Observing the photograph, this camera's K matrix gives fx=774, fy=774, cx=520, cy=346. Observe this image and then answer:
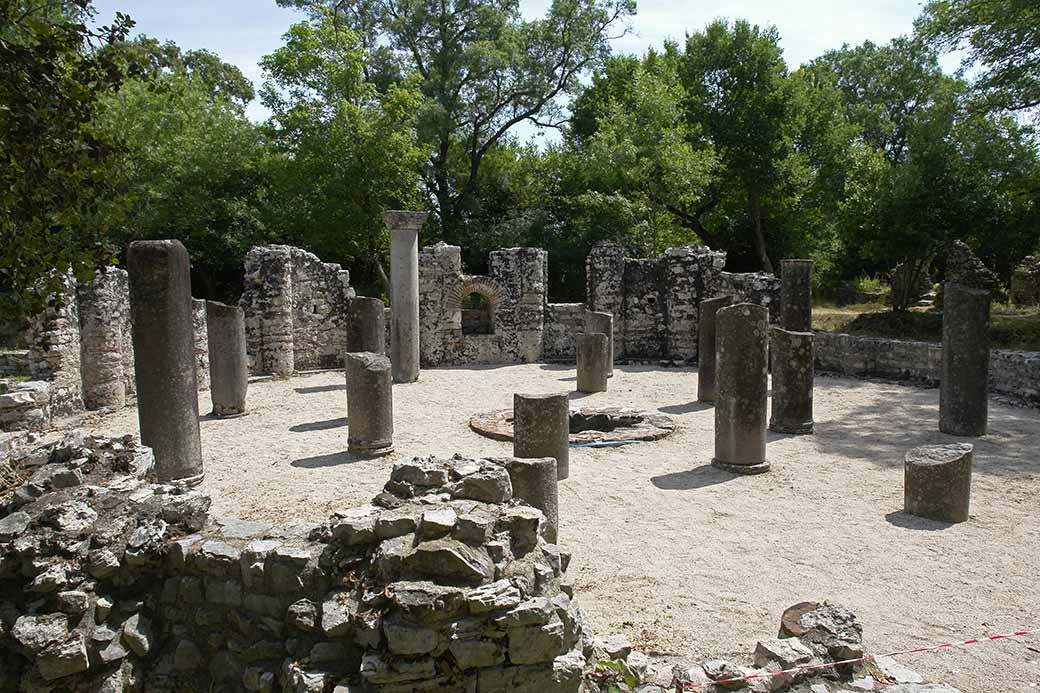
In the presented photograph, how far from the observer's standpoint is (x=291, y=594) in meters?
4.90

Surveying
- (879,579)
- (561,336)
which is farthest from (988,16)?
(879,579)

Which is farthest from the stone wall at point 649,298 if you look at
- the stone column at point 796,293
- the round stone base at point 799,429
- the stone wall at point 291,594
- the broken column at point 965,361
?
the stone wall at point 291,594

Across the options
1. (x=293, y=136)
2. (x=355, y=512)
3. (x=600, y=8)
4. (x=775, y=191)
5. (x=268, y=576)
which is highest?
(x=600, y=8)

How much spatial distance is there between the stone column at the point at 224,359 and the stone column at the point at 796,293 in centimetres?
1081

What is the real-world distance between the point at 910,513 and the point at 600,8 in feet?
90.4

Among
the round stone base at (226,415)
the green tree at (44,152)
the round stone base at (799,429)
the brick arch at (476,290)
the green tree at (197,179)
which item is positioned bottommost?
the round stone base at (799,429)

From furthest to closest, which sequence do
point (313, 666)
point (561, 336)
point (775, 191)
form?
point (775, 191) < point (561, 336) < point (313, 666)

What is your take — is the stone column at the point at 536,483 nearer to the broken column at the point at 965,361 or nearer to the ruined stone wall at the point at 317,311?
the broken column at the point at 965,361

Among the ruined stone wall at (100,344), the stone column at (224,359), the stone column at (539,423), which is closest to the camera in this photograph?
the stone column at (539,423)

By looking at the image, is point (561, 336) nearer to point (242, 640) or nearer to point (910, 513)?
point (910, 513)

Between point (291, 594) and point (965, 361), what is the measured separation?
10.9m

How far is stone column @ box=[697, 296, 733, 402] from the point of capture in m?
15.3

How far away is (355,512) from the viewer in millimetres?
5059

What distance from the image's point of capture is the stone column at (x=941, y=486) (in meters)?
8.53
